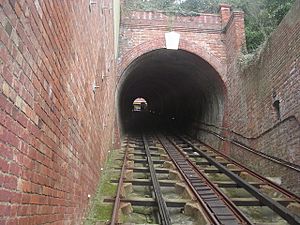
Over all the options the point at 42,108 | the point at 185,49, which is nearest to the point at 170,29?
the point at 185,49

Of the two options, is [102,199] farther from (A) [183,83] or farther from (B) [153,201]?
(A) [183,83]

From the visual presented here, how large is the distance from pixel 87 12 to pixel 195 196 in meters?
3.68

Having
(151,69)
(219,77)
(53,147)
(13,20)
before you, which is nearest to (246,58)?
(219,77)

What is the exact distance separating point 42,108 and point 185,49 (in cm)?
1050

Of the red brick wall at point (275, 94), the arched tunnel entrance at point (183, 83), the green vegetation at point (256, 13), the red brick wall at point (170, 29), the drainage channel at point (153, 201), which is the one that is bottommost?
the drainage channel at point (153, 201)

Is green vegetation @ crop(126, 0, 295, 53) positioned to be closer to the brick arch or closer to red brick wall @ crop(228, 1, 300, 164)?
the brick arch

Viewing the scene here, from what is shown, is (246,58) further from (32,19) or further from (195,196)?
(32,19)

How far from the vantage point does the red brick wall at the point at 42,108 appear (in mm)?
1836

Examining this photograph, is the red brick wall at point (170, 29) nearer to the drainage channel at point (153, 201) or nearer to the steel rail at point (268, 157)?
the steel rail at point (268, 157)

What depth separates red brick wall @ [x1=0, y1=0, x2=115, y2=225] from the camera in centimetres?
184

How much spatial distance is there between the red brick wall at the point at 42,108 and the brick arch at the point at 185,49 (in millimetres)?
7868

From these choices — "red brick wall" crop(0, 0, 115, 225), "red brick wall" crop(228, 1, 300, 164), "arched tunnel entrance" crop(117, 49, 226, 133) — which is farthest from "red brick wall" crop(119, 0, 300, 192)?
"red brick wall" crop(0, 0, 115, 225)

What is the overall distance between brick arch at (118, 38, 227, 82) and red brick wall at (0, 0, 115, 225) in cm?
787

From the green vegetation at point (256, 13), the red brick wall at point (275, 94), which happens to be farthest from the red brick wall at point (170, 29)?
the red brick wall at point (275, 94)
